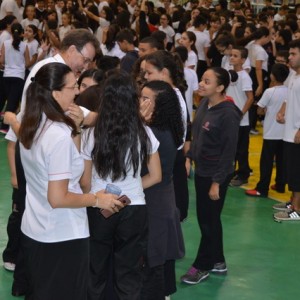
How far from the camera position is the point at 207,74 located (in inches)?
198

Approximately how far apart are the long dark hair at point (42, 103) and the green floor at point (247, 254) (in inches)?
76.3

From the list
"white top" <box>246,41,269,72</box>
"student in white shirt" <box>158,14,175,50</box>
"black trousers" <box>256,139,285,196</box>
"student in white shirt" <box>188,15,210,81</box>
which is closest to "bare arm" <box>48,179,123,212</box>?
"black trousers" <box>256,139,285,196</box>

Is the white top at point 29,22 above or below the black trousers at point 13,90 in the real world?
above

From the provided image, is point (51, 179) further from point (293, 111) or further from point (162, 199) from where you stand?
point (293, 111)

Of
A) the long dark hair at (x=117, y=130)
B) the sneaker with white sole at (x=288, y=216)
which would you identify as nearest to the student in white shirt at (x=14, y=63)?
the sneaker with white sole at (x=288, y=216)

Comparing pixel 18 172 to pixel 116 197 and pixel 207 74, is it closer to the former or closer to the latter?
pixel 116 197

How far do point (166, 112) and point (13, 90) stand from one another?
564 centimetres

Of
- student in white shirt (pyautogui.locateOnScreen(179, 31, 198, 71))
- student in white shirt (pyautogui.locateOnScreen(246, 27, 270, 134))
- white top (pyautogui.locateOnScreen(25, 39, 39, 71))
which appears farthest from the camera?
white top (pyautogui.locateOnScreen(25, 39, 39, 71))

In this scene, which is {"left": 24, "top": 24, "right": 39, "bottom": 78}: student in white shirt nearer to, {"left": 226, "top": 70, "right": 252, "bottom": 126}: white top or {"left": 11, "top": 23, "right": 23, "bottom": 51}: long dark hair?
{"left": 11, "top": 23, "right": 23, "bottom": 51}: long dark hair

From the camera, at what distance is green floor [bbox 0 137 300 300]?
4.92 meters

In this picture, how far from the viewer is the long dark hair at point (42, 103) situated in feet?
10.2

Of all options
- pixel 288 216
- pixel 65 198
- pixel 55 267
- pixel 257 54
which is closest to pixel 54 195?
pixel 65 198

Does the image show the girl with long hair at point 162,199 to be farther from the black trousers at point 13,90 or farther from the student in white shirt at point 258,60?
the black trousers at point 13,90

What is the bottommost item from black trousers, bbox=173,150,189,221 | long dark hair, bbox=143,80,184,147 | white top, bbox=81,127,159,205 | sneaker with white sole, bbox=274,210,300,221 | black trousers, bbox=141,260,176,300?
sneaker with white sole, bbox=274,210,300,221
